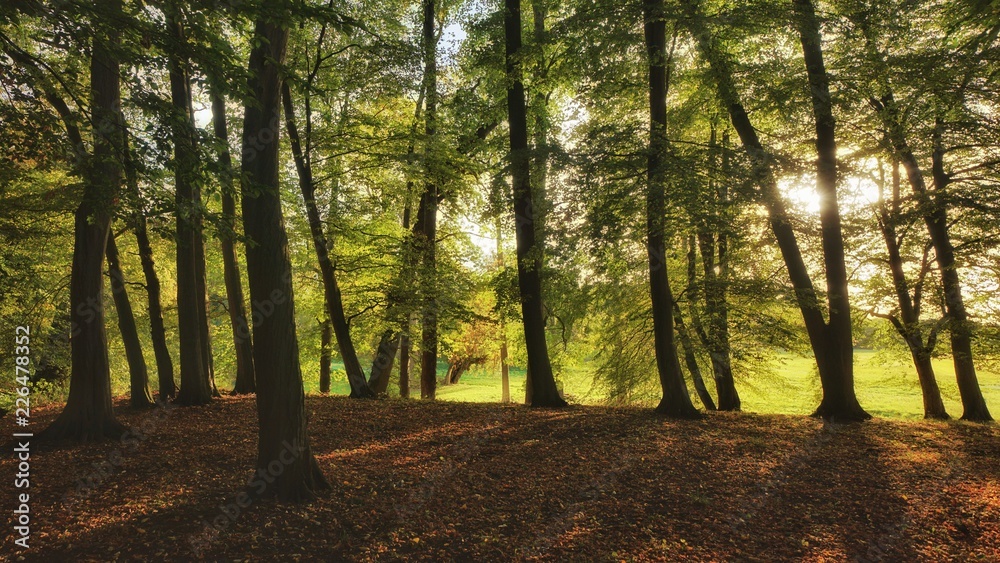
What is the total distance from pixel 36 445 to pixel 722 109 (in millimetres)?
12744

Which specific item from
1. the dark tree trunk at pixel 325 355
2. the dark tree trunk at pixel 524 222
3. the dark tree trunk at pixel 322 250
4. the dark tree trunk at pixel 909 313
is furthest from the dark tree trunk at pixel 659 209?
the dark tree trunk at pixel 325 355

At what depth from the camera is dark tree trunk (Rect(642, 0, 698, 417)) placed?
8.28m

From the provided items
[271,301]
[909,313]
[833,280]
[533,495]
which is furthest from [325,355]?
[909,313]

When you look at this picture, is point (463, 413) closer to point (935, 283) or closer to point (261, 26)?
point (261, 26)

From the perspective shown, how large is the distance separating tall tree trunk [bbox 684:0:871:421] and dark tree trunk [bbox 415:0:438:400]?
6039 millimetres

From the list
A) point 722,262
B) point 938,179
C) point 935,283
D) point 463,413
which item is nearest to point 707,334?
point 722,262

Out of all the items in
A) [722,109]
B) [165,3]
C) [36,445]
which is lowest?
[36,445]

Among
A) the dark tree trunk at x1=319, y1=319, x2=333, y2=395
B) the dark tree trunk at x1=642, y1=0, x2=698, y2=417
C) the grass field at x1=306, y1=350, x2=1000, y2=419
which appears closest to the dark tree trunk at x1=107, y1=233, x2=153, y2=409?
the dark tree trunk at x1=319, y1=319, x2=333, y2=395

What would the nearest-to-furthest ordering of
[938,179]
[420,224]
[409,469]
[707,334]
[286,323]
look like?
[286,323] < [409,469] < [938,179] < [707,334] < [420,224]

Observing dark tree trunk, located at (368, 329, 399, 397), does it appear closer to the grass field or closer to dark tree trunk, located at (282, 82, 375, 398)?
dark tree trunk, located at (282, 82, 375, 398)

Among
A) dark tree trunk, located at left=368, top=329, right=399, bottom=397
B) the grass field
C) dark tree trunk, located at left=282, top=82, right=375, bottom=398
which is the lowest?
the grass field

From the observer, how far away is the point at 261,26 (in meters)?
5.31

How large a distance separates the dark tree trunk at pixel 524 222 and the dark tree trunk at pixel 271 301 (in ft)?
17.8

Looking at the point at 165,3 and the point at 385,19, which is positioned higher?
the point at 385,19
